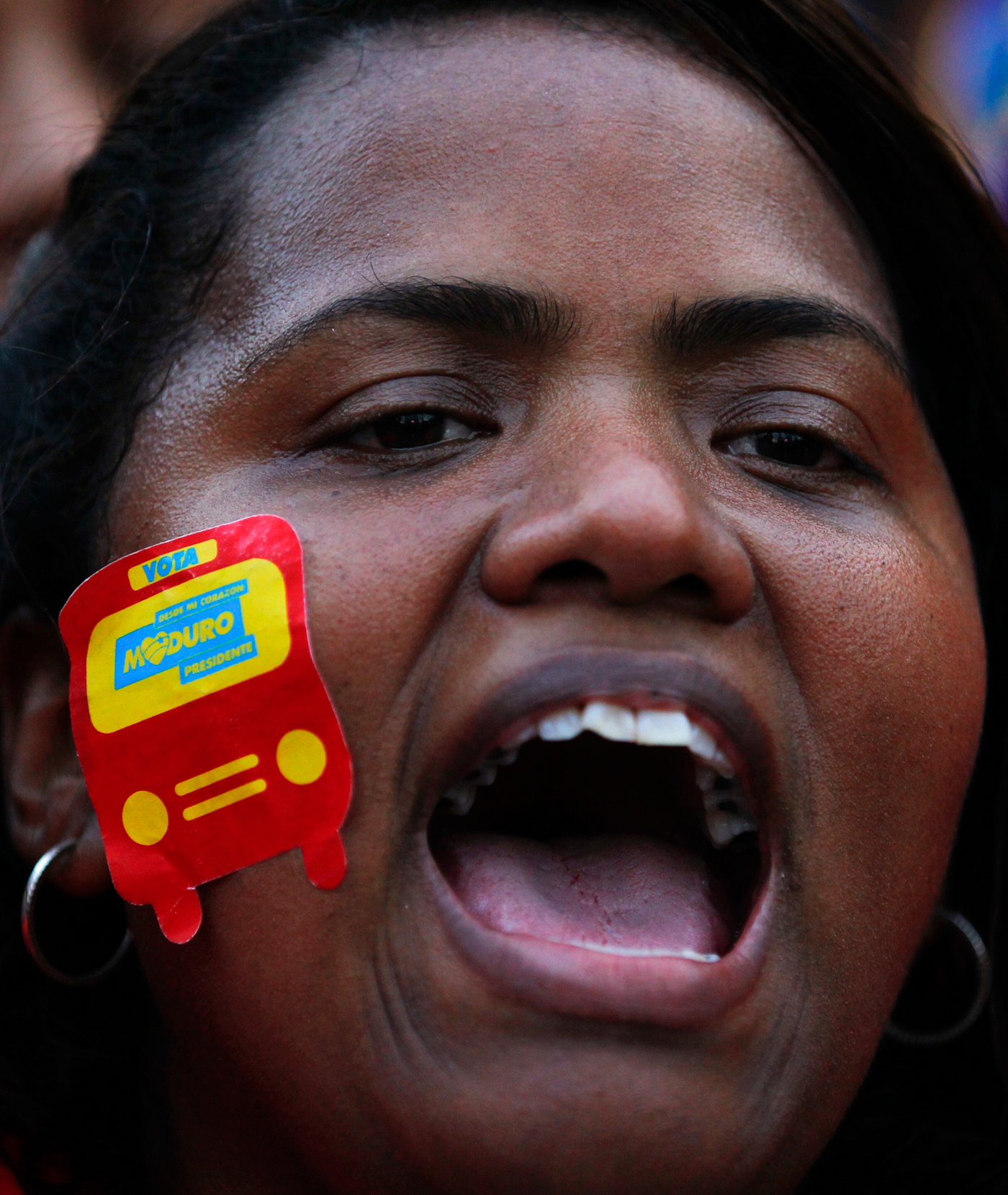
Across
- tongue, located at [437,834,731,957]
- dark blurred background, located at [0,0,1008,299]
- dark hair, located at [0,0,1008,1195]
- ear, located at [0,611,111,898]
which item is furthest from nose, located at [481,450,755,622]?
dark blurred background, located at [0,0,1008,299]

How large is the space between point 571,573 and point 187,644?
1.58 feet

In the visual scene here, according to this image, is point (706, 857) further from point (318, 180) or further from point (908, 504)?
point (318, 180)

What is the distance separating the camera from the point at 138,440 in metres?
1.77

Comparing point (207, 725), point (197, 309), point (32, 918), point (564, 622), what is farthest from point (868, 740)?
point (32, 918)

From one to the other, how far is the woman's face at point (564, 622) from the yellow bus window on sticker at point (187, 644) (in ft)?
0.21

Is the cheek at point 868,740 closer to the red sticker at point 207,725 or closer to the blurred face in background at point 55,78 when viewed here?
the red sticker at point 207,725

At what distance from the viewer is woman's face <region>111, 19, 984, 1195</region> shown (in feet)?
4.71

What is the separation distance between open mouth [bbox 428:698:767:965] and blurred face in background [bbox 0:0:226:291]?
146 centimetres

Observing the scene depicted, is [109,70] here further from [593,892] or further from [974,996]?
[974,996]

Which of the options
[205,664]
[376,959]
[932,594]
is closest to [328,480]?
[205,664]

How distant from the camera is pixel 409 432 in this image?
5.47ft

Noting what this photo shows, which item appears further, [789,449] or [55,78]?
[55,78]

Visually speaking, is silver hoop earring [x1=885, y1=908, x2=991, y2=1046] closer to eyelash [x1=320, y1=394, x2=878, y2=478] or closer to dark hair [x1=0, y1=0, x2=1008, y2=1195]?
dark hair [x1=0, y1=0, x2=1008, y2=1195]

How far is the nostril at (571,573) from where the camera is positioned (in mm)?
1502
